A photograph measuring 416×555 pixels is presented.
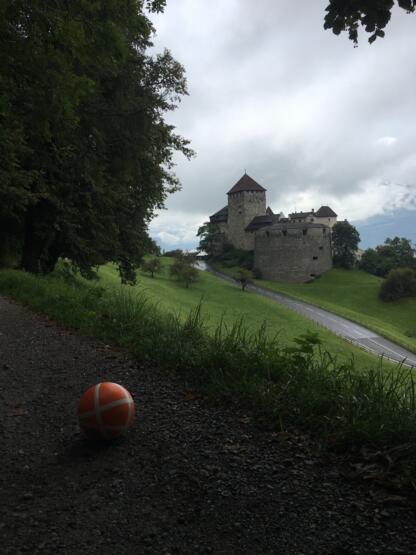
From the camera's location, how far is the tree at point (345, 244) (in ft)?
300

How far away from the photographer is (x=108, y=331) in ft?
27.7

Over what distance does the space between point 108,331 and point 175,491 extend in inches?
203

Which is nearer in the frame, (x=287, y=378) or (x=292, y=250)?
(x=287, y=378)

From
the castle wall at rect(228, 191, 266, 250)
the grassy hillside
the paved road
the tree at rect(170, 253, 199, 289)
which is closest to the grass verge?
the paved road

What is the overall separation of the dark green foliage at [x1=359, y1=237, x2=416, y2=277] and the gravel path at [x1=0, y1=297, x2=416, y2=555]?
294 ft

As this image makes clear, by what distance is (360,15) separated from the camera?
445cm

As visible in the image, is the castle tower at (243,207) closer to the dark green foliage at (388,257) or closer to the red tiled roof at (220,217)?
the red tiled roof at (220,217)

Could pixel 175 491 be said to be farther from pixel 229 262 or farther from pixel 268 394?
pixel 229 262

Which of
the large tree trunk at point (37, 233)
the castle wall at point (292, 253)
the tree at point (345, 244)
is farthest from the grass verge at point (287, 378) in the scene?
the tree at point (345, 244)

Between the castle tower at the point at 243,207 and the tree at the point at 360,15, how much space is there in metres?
96.4

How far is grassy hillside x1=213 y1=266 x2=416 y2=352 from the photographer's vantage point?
58.3 metres

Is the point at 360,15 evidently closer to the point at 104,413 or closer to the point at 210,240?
the point at 104,413

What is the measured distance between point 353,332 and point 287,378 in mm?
43295

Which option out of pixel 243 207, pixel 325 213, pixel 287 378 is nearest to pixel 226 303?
pixel 287 378
